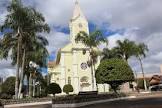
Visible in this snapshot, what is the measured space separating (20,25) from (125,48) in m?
27.5

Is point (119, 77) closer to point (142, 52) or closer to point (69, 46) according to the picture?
point (142, 52)

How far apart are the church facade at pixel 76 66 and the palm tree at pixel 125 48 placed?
12.6 meters

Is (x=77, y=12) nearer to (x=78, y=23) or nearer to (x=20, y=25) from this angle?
(x=78, y=23)

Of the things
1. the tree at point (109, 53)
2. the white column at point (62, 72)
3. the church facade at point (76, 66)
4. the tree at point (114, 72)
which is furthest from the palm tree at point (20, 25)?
the white column at point (62, 72)

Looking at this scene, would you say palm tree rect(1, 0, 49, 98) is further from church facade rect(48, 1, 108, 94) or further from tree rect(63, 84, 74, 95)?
church facade rect(48, 1, 108, 94)

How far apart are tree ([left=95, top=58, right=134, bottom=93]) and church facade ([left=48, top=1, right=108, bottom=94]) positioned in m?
28.9

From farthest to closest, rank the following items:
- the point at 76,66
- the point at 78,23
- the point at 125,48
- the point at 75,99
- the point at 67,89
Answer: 1. the point at 78,23
2. the point at 76,66
3. the point at 67,89
4. the point at 125,48
5. the point at 75,99

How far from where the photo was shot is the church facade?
2961 inches

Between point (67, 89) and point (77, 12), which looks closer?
point (67, 89)

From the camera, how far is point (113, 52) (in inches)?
2462

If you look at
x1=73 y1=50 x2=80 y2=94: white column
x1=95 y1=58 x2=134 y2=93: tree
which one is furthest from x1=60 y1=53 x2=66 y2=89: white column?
x1=95 y1=58 x2=134 y2=93: tree

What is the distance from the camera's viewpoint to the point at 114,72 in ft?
140

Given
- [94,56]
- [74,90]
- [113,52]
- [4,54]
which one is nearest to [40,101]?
[4,54]

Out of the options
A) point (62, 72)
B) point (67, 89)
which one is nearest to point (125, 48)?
point (67, 89)
